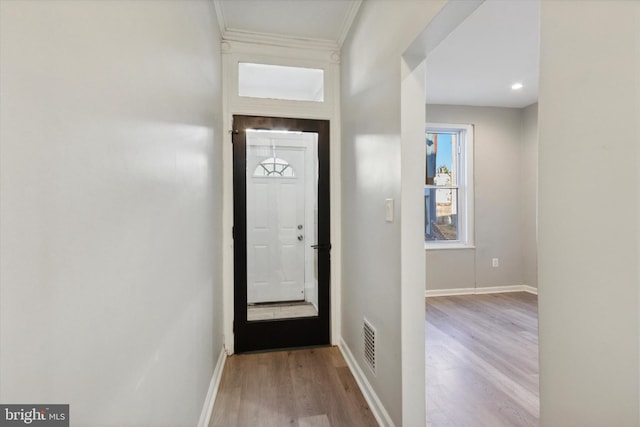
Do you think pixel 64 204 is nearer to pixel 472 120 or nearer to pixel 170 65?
pixel 170 65

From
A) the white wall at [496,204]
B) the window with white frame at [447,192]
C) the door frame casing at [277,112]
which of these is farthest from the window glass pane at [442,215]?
the door frame casing at [277,112]

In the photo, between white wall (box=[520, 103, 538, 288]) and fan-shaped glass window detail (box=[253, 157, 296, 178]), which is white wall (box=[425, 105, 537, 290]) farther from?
fan-shaped glass window detail (box=[253, 157, 296, 178])

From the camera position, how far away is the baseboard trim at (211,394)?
66.7 inches

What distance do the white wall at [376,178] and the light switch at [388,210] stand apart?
1.4 inches

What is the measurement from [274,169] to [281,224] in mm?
522

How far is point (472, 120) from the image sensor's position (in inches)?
176

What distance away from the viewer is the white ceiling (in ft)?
7.88

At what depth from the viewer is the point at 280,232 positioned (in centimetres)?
278

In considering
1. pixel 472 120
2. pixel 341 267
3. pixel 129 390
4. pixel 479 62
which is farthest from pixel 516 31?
pixel 129 390

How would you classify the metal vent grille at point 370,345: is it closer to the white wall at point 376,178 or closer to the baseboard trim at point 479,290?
the white wall at point 376,178

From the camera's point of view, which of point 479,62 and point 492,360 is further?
point 479,62

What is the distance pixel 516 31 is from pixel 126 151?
3.23 m

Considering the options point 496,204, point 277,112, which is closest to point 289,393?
point 277,112

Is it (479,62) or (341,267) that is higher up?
(479,62)
